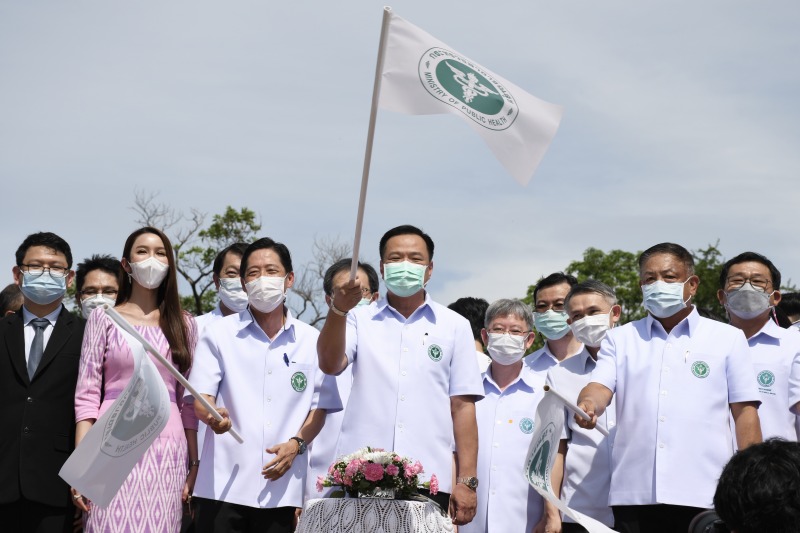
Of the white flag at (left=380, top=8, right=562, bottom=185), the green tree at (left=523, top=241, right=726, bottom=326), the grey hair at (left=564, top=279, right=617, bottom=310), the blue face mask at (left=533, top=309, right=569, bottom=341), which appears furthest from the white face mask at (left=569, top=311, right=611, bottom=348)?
the green tree at (left=523, top=241, right=726, bottom=326)

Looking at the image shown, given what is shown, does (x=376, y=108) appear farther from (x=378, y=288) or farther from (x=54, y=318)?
(x=378, y=288)

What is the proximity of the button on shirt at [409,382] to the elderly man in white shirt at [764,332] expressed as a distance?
2.32 metres

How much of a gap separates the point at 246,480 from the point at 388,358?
45.3 inches

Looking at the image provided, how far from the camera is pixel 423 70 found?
5.34m

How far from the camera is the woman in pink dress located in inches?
243

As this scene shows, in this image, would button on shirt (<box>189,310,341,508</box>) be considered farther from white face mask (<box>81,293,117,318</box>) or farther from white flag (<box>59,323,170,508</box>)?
white face mask (<box>81,293,117,318</box>)

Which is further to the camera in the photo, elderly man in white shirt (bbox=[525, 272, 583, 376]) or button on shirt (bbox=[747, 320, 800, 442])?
elderly man in white shirt (bbox=[525, 272, 583, 376])

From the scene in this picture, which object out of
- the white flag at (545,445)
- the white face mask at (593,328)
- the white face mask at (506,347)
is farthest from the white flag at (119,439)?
the white face mask at (593,328)

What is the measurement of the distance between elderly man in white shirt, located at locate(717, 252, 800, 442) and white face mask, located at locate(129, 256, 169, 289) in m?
4.08

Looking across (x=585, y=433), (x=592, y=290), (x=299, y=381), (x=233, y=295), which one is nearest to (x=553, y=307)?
(x=592, y=290)

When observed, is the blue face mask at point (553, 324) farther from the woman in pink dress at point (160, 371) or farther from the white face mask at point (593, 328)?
the woman in pink dress at point (160, 371)

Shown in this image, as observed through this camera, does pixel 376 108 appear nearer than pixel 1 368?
Yes

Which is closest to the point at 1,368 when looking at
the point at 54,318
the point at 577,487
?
the point at 54,318

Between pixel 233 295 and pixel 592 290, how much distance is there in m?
3.00
